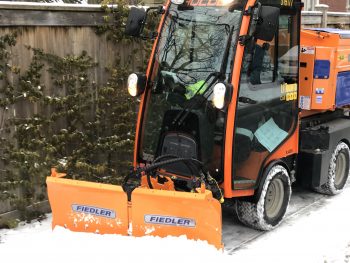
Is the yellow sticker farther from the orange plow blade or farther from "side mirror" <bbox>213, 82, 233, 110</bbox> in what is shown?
the orange plow blade

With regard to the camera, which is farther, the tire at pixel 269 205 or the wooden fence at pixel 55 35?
the wooden fence at pixel 55 35

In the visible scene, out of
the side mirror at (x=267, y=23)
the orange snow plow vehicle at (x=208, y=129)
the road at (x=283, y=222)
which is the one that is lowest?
the road at (x=283, y=222)

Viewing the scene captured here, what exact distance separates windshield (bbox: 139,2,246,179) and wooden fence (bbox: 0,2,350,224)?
1.08 metres

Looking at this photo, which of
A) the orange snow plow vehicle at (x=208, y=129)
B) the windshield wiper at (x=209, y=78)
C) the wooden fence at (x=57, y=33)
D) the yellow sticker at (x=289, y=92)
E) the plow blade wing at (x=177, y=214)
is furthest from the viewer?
the yellow sticker at (x=289, y=92)

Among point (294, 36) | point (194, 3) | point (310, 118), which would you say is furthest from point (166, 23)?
Result: point (310, 118)

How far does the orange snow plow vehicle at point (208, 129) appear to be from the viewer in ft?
12.4

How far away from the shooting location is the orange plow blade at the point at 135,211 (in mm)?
3672

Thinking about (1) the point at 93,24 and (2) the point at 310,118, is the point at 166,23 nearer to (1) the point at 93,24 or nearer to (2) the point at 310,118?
(1) the point at 93,24

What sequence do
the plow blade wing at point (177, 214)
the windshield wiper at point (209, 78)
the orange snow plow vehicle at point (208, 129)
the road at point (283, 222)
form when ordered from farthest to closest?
the road at point (283, 222) < the windshield wiper at point (209, 78) < the orange snow plow vehicle at point (208, 129) < the plow blade wing at point (177, 214)

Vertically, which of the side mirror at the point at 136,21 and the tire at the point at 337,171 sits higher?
the side mirror at the point at 136,21

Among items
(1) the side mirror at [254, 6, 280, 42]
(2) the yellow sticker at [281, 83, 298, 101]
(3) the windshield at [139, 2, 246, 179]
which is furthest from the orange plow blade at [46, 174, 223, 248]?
(2) the yellow sticker at [281, 83, 298, 101]

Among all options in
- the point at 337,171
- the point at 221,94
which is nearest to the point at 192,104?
the point at 221,94

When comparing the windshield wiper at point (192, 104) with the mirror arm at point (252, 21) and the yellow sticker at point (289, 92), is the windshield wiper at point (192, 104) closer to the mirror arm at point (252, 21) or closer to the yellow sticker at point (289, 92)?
the mirror arm at point (252, 21)

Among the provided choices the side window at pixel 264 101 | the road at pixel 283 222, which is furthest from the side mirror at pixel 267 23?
the road at pixel 283 222
